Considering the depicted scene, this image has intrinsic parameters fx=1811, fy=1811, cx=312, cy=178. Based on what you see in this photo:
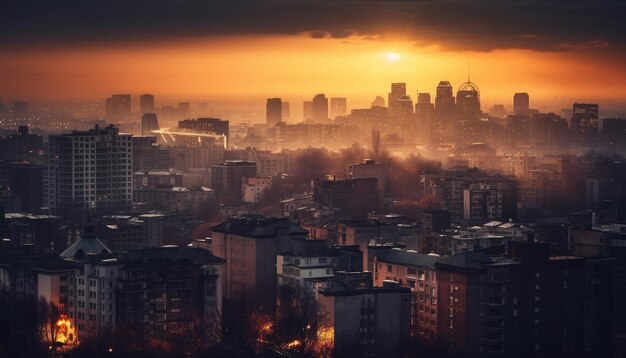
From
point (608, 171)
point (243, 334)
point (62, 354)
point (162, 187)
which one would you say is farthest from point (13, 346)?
point (608, 171)

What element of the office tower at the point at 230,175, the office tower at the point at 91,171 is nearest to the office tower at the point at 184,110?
the office tower at the point at 230,175

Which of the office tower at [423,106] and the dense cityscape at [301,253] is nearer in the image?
the dense cityscape at [301,253]

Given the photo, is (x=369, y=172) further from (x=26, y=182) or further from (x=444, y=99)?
(x=444, y=99)

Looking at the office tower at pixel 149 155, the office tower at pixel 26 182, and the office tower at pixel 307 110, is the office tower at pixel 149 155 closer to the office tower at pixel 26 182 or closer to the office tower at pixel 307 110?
the office tower at pixel 26 182

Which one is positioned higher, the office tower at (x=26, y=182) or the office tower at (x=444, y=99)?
the office tower at (x=444, y=99)

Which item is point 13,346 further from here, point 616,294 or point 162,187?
point 162,187

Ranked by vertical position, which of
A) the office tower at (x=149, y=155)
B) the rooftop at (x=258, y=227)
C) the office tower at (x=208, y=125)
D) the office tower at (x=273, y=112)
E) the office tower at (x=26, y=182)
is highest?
the office tower at (x=273, y=112)
